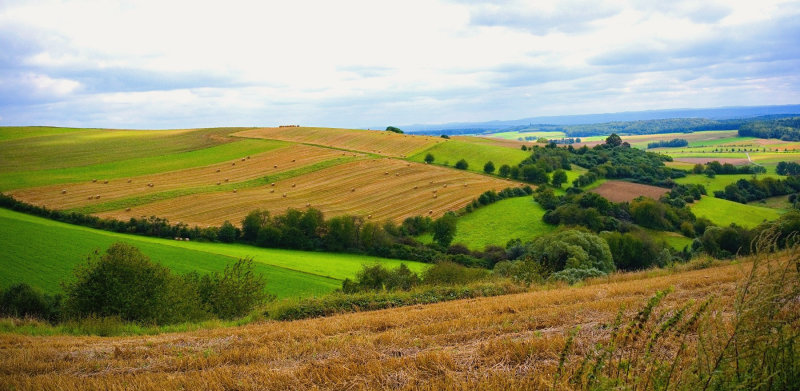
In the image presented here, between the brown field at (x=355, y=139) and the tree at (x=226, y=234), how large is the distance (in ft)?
138

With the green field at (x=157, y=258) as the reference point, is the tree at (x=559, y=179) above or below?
above

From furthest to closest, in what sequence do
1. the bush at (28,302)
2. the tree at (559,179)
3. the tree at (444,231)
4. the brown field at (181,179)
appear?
the tree at (559,179) < the tree at (444,231) < the brown field at (181,179) < the bush at (28,302)

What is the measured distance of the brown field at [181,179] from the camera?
5640cm

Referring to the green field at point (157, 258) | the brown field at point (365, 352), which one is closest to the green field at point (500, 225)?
the green field at point (157, 258)

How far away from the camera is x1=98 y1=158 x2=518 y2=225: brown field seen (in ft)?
190

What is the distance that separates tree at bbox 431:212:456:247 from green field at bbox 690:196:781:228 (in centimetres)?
3827

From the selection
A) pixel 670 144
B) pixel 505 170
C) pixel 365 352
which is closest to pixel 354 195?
pixel 505 170

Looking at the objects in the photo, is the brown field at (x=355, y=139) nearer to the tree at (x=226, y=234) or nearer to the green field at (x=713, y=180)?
the tree at (x=226, y=234)

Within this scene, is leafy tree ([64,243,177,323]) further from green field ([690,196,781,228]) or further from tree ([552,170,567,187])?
green field ([690,196,781,228])

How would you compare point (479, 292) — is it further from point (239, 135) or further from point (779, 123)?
point (779, 123)

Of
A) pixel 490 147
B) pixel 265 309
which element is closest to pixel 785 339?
pixel 265 309

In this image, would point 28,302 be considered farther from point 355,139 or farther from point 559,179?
point 355,139

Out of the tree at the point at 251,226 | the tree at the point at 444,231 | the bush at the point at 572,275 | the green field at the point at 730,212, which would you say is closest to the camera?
the bush at the point at 572,275

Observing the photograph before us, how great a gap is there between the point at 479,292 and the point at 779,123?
244 m
